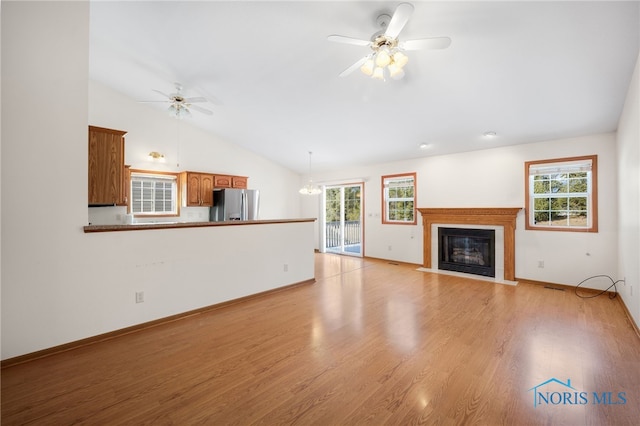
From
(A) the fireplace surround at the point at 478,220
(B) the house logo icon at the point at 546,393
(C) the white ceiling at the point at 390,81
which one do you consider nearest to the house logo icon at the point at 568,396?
(B) the house logo icon at the point at 546,393

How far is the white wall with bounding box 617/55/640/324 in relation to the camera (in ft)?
8.83

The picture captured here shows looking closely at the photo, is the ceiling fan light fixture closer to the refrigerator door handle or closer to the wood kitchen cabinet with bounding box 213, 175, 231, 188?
the refrigerator door handle

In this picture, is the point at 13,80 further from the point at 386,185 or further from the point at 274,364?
the point at 386,185

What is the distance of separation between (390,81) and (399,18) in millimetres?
1632

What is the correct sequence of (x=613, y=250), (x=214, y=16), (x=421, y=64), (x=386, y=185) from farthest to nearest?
(x=386, y=185), (x=613, y=250), (x=421, y=64), (x=214, y=16)

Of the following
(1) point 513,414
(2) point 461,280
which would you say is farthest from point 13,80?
(2) point 461,280

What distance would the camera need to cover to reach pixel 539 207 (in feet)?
15.8

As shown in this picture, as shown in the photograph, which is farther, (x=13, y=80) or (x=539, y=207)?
(x=539, y=207)

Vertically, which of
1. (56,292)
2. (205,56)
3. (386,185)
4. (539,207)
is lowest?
(56,292)

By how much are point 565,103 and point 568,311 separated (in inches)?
107

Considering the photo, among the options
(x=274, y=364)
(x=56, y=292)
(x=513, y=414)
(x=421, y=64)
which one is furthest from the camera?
(x=421, y=64)

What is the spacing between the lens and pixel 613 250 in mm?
4094

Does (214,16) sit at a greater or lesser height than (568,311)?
greater

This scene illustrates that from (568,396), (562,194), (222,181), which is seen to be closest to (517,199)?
(562,194)
